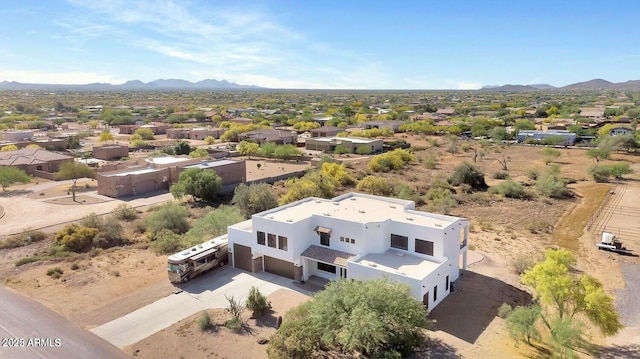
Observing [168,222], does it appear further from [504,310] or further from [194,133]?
[194,133]

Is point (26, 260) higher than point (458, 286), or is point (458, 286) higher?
point (26, 260)

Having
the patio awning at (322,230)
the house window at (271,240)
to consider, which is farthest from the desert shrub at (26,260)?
the patio awning at (322,230)

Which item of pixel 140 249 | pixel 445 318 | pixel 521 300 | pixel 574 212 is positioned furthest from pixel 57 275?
pixel 574 212

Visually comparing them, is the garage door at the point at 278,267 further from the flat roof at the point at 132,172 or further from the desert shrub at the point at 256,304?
the flat roof at the point at 132,172

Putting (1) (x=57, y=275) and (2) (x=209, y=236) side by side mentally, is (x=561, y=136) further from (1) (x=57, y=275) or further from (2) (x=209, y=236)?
(1) (x=57, y=275)

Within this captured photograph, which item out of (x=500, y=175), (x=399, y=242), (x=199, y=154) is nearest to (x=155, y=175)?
(x=199, y=154)
